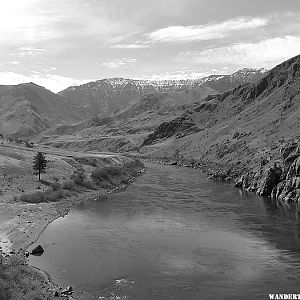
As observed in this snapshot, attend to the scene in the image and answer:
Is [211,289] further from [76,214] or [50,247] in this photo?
[76,214]

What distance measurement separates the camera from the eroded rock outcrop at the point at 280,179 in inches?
3302

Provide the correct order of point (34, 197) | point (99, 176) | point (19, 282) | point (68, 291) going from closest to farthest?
point (19, 282) < point (68, 291) < point (34, 197) < point (99, 176)

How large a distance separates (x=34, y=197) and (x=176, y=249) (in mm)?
35237

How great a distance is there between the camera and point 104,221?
64438mm

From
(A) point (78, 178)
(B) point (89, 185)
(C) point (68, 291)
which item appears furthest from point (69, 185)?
(C) point (68, 291)

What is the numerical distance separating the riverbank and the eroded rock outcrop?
29.6 metres

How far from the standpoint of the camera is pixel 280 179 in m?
90.9

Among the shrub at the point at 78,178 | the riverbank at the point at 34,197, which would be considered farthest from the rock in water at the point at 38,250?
the shrub at the point at 78,178

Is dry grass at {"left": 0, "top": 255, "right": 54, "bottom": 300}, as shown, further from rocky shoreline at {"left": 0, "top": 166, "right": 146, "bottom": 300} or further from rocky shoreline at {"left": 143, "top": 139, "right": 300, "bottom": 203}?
rocky shoreline at {"left": 143, "top": 139, "right": 300, "bottom": 203}

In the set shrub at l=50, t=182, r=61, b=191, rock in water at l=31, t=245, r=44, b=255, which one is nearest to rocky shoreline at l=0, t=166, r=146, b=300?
rock in water at l=31, t=245, r=44, b=255

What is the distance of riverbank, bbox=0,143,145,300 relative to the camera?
35812mm

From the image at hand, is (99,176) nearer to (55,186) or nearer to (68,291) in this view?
(55,186)

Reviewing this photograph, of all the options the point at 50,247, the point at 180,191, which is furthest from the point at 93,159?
the point at 50,247

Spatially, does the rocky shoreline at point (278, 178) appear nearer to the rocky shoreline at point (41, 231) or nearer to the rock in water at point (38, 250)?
the rocky shoreline at point (41, 231)
